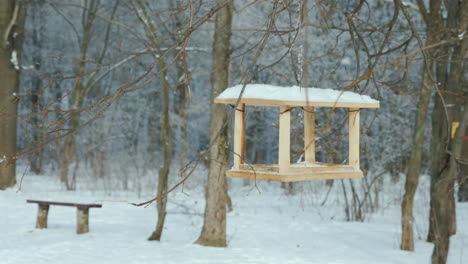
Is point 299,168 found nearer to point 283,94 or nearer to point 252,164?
point 252,164

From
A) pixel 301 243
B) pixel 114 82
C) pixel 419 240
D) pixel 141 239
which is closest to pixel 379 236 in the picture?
pixel 419 240

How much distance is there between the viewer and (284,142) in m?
3.07

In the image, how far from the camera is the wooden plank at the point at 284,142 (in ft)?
9.53

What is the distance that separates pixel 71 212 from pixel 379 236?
17.3ft

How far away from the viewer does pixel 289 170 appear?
2.90 metres

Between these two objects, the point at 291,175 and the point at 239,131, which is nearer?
the point at 291,175

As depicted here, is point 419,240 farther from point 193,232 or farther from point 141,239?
point 141,239

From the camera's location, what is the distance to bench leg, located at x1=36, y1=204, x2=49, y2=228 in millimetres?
7875

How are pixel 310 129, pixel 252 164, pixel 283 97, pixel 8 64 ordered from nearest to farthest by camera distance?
1. pixel 283 97
2. pixel 252 164
3. pixel 310 129
4. pixel 8 64

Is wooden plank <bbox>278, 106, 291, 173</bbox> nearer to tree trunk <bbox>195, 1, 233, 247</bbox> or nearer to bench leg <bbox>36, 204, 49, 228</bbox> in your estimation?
tree trunk <bbox>195, 1, 233, 247</bbox>

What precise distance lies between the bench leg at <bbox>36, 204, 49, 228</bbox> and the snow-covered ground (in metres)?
0.12

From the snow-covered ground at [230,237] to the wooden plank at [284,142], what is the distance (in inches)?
129

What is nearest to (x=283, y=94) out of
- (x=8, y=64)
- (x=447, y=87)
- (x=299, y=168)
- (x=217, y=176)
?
(x=299, y=168)

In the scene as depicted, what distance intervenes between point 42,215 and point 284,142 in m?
5.78
